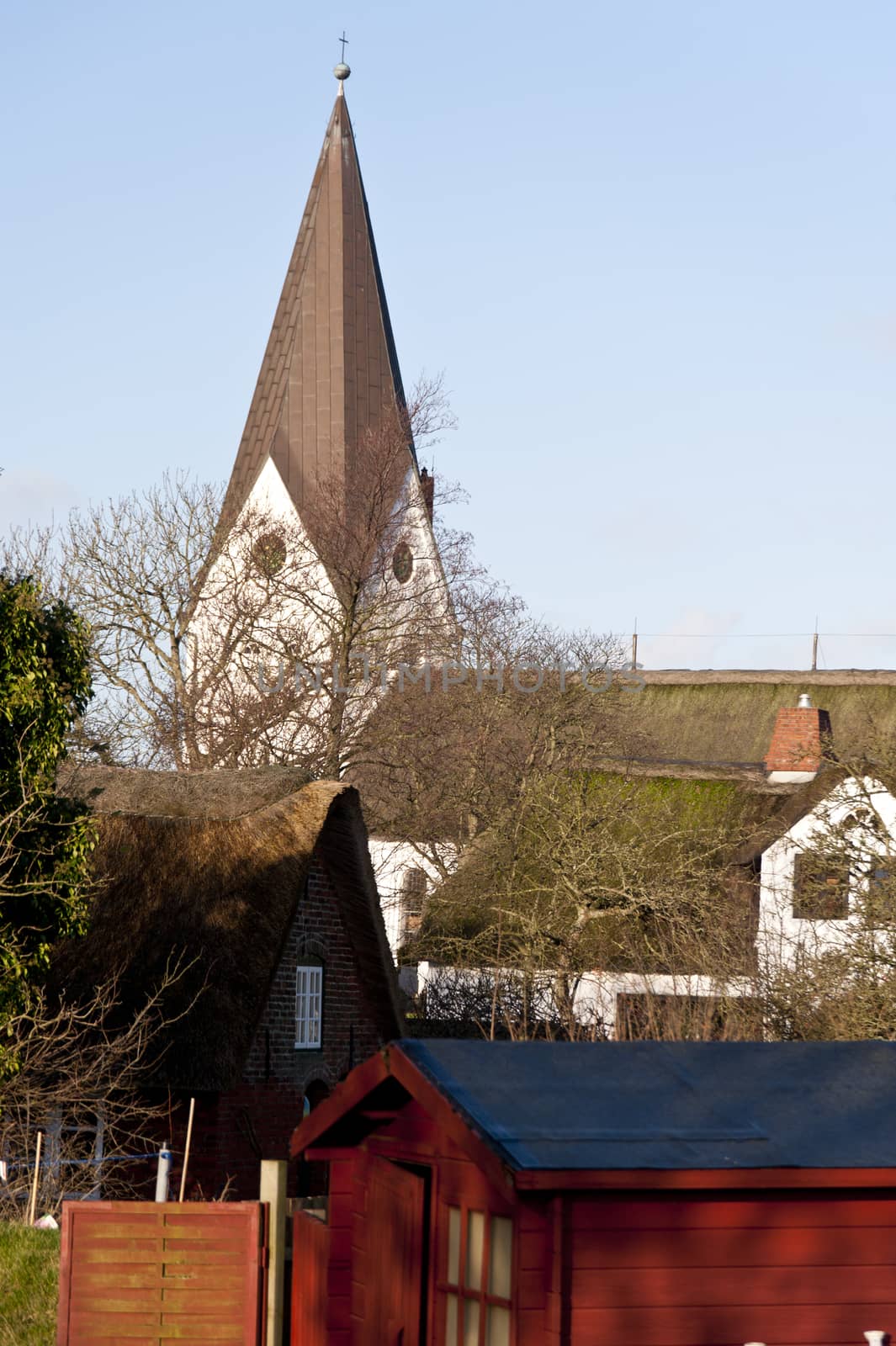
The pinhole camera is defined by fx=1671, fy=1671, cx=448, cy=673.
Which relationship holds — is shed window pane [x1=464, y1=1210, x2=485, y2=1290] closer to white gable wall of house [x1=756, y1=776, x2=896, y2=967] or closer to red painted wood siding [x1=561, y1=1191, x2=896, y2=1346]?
red painted wood siding [x1=561, y1=1191, x2=896, y2=1346]

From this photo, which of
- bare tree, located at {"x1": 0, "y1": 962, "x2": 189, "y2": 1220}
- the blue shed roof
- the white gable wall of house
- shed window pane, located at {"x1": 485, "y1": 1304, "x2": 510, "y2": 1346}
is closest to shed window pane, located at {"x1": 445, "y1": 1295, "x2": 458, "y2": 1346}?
shed window pane, located at {"x1": 485, "y1": 1304, "x2": 510, "y2": 1346}

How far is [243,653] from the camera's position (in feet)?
116

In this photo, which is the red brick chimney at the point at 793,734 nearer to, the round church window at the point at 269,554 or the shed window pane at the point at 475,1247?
the round church window at the point at 269,554

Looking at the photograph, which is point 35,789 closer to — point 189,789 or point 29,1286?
point 29,1286

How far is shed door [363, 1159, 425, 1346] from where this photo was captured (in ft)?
27.8

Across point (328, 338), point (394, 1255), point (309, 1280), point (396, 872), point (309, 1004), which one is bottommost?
point (309, 1280)

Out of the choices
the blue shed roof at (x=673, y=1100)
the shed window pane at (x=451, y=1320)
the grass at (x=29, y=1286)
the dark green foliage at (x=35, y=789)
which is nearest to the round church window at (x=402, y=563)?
the dark green foliage at (x=35, y=789)

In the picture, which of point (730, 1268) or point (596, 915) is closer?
point (730, 1268)

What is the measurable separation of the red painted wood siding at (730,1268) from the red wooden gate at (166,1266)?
123 inches

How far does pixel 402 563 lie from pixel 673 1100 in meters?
28.5

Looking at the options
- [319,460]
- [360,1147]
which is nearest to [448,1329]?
[360,1147]

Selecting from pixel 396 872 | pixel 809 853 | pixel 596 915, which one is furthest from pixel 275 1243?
pixel 396 872

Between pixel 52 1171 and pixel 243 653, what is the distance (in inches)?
792

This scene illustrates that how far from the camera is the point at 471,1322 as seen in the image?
25.8 ft
